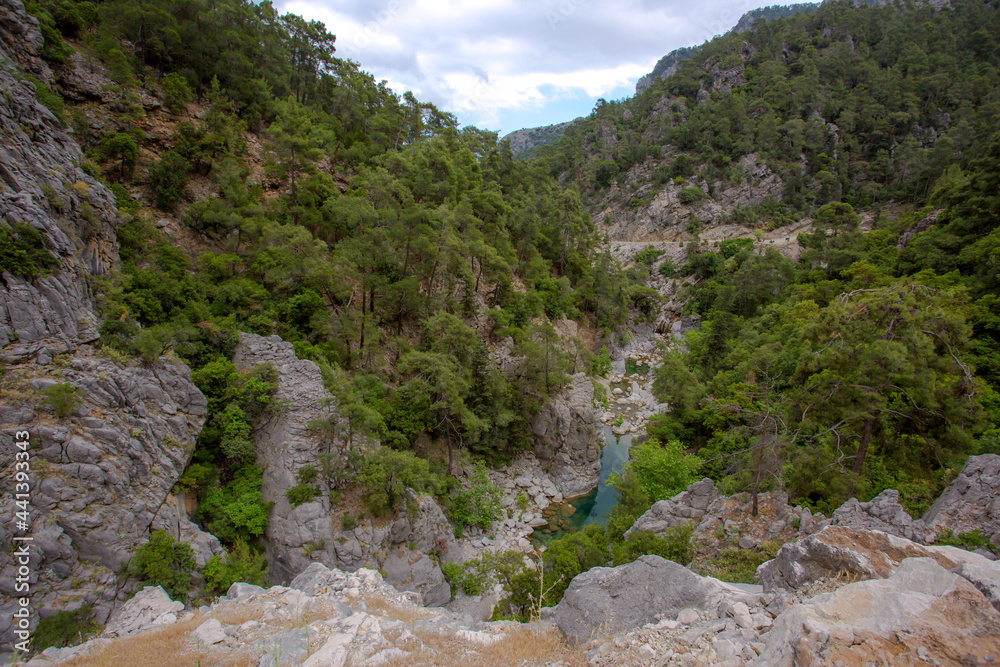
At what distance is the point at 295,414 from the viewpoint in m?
16.4

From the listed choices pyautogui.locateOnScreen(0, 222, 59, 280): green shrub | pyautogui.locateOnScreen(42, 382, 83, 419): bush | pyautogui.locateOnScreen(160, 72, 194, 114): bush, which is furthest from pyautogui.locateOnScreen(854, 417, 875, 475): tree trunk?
pyautogui.locateOnScreen(160, 72, 194, 114): bush

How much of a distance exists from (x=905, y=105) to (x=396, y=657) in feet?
315

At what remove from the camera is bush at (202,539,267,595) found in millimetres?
11781

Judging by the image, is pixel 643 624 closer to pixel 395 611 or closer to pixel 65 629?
pixel 395 611

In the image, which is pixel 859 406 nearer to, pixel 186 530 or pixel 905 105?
pixel 186 530

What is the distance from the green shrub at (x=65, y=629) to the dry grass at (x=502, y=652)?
344 inches

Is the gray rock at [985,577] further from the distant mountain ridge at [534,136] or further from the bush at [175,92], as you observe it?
the distant mountain ridge at [534,136]

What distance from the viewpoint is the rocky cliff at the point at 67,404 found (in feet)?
32.8

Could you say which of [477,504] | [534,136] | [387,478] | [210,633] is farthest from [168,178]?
[534,136]

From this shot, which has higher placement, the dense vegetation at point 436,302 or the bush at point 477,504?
the dense vegetation at point 436,302

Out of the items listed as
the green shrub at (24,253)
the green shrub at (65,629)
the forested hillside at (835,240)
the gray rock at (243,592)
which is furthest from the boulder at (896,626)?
the green shrub at (24,253)

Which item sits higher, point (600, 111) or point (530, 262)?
point (600, 111)

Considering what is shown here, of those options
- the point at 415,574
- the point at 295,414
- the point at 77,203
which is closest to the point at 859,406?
the point at 415,574

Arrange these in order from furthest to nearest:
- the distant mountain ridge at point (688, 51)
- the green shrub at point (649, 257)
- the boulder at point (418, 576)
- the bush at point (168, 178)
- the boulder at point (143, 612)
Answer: the distant mountain ridge at point (688, 51) < the green shrub at point (649, 257) < the bush at point (168, 178) < the boulder at point (418, 576) < the boulder at point (143, 612)
